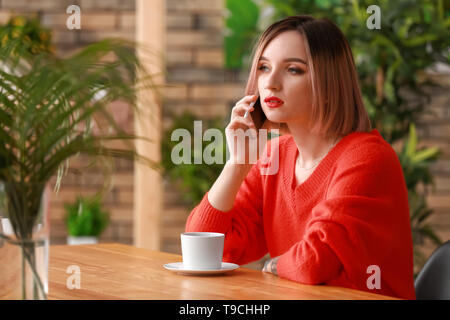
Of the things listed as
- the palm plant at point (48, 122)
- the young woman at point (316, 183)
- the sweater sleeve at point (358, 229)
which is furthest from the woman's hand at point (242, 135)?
the palm plant at point (48, 122)

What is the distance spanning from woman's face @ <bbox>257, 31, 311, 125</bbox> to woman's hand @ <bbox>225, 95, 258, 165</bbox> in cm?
10

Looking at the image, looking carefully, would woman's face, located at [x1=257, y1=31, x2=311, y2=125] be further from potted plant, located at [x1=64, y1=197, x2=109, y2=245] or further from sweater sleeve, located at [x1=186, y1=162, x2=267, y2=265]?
potted plant, located at [x1=64, y1=197, x2=109, y2=245]

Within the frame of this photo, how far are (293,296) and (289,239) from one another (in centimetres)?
56

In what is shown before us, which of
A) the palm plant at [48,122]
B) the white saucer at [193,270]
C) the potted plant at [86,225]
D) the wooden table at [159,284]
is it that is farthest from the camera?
the potted plant at [86,225]

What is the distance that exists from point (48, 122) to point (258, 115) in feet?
3.25

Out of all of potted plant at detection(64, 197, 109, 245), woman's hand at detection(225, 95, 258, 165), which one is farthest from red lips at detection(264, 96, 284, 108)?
potted plant at detection(64, 197, 109, 245)

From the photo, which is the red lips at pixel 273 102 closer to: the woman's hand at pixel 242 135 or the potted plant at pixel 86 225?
the woman's hand at pixel 242 135

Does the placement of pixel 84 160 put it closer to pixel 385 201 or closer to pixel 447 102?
pixel 447 102

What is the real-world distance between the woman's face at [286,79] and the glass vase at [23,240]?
31.5 inches

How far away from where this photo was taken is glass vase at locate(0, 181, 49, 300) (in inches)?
31.0

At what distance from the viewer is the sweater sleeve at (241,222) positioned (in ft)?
5.17

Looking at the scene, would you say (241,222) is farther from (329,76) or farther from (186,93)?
(186,93)

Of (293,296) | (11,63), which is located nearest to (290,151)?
(293,296)

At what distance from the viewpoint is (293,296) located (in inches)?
41.1
